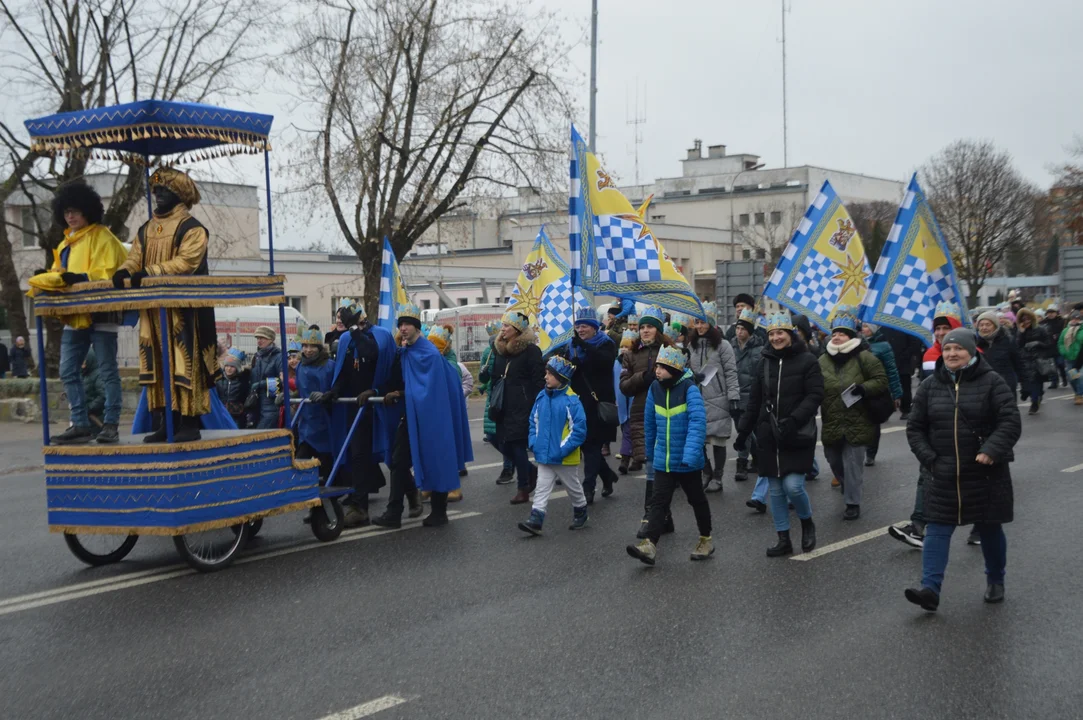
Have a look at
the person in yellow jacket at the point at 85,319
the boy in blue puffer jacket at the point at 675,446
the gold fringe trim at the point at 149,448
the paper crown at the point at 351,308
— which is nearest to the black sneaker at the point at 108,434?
the person in yellow jacket at the point at 85,319

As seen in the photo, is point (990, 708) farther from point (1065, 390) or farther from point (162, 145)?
point (1065, 390)

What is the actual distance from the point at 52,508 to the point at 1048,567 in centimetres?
686

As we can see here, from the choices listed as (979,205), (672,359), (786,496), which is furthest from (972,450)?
(979,205)

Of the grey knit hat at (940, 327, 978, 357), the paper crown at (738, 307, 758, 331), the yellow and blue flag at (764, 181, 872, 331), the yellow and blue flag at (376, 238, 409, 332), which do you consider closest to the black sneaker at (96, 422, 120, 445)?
the yellow and blue flag at (376, 238, 409, 332)

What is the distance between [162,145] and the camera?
Result: 30.3 ft

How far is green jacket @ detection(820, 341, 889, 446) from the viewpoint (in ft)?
33.2

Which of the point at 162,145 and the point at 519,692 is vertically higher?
the point at 162,145

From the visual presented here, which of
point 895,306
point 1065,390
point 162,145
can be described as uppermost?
point 162,145

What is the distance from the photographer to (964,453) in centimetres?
667

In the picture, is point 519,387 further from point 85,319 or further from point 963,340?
point 963,340

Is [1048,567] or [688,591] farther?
[1048,567]

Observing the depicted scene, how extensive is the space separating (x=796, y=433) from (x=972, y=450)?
71.2 inches

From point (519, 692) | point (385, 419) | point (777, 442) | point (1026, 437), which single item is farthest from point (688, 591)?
point (1026, 437)

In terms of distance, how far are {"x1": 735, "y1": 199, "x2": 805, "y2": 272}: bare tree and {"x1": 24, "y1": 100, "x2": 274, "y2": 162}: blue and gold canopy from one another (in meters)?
56.8
